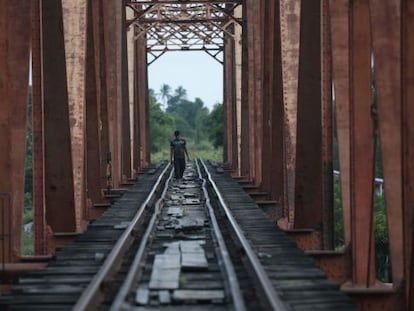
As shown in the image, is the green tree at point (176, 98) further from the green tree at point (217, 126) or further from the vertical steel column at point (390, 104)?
the vertical steel column at point (390, 104)

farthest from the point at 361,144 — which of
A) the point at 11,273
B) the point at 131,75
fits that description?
the point at 131,75

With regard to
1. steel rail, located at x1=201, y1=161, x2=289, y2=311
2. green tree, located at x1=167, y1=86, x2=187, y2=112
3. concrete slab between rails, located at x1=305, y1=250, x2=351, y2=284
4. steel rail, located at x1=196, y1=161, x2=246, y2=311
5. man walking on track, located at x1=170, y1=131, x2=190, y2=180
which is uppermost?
green tree, located at x1=167, y1=86, x2=187, y2=112

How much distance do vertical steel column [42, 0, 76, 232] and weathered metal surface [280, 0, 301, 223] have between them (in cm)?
298

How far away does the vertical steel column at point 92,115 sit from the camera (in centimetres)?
1423

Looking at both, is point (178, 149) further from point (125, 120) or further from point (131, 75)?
point (131, 75)

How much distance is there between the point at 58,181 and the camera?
10891 mm

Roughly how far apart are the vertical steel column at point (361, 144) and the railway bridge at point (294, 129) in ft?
0.04

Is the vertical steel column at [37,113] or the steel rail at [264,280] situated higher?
the vertical steel column at [37,113]

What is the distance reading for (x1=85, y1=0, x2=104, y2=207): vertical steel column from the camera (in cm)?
1423

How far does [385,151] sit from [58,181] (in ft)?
19.3

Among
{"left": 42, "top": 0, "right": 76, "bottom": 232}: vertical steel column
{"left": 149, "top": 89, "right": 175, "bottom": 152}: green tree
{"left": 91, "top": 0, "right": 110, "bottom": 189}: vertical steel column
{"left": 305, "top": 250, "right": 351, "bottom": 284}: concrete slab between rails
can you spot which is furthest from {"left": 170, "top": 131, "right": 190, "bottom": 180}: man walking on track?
{"left": 149, "top": 89, "right": 175, "bottom": 152}: green tree

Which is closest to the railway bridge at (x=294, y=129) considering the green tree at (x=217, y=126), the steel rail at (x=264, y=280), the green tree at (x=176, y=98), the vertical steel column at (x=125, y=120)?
the steel rail at (x=264, y=280)

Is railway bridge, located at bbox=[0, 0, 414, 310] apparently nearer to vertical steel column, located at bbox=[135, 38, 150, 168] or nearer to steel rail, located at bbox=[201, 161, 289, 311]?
steel rail, located at bbox=[201, 161, 289, 311]

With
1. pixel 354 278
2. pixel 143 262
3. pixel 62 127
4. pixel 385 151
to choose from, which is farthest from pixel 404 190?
pixel 62 127
